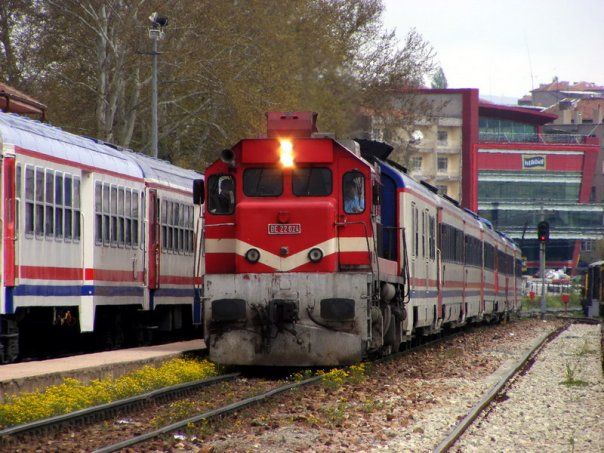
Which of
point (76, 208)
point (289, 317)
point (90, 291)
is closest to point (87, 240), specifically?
point (76, 208)

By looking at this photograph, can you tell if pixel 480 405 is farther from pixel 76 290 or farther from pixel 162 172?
pixel 162 172

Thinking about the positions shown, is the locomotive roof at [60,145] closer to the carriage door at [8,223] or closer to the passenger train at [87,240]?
the passenger train at [87,240]

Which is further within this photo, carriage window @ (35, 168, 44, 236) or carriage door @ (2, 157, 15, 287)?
carriage window @ (35, 168, 44, 236)

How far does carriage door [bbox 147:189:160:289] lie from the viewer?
23.2 meters

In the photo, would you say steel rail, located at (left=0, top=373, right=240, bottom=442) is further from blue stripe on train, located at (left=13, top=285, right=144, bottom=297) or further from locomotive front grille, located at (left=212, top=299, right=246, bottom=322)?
blue stripe on train, located at (left=13, top=285, right=144, bottom=297)

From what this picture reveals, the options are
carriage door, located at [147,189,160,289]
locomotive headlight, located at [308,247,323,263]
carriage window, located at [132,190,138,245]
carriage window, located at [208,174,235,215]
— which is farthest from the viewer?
carriage door, located at [147,189,160,289]

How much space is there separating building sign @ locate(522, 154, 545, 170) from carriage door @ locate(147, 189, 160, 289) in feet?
334

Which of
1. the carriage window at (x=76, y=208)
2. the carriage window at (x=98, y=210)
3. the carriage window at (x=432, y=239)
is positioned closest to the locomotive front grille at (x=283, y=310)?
the carriage window at (x=76, y=208)

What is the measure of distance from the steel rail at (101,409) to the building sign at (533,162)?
356 feet

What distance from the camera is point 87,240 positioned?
19.7 m

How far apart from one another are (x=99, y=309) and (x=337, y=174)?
6.06 meters

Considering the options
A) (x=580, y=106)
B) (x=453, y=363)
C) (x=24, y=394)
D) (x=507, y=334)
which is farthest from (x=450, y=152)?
(x=24, y=394)

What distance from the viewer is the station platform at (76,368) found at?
13016 mm

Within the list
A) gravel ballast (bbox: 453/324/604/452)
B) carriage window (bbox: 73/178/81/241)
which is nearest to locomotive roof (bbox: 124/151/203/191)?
carriage window (bbox: 73/178/81/241)
